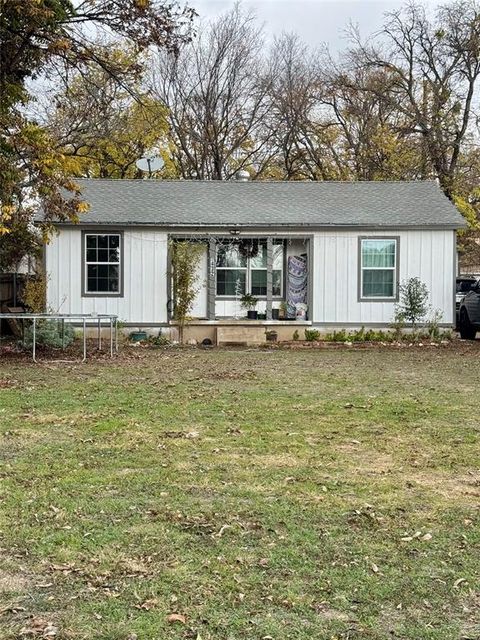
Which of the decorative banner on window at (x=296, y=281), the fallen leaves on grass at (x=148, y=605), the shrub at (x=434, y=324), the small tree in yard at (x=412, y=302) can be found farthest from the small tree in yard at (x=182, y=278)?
the fallen leaves on grass at (x=148, y=605)

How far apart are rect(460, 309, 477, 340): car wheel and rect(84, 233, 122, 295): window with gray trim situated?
8676 millimetres

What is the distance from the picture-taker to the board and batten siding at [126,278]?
16594 mm

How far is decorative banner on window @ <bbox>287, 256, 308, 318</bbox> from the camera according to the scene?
17.9m

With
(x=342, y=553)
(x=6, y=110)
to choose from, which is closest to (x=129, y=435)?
(x=342, y=553)

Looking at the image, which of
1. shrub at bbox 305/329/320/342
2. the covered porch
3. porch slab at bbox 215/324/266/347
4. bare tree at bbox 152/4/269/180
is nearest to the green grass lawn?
porch slab at bbox 215/324/266/347

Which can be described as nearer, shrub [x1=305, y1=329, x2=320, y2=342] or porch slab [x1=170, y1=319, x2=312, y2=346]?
porch slab [x1=170, y1=319, x2=312, y2=346]


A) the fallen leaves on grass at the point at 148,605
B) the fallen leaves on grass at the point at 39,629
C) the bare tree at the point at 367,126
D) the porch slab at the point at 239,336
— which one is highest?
the bare tree at the point at 367,126

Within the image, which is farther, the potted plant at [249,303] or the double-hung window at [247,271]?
the double-hung window at [247,271]

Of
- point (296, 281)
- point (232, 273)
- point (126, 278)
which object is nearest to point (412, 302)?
point (296, 281)

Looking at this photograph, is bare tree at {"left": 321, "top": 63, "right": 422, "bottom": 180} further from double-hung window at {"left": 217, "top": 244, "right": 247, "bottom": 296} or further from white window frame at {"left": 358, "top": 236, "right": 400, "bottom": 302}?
double-hung window at {"left": 217, "top": 244, "right": 247, "bottom": 296}

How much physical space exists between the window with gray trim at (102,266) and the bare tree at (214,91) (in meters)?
13.7

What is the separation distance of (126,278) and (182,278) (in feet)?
4.81

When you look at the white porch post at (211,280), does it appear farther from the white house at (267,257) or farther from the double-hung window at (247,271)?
the double-hung window at (247,271)

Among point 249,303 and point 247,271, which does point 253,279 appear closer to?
point 247,271
